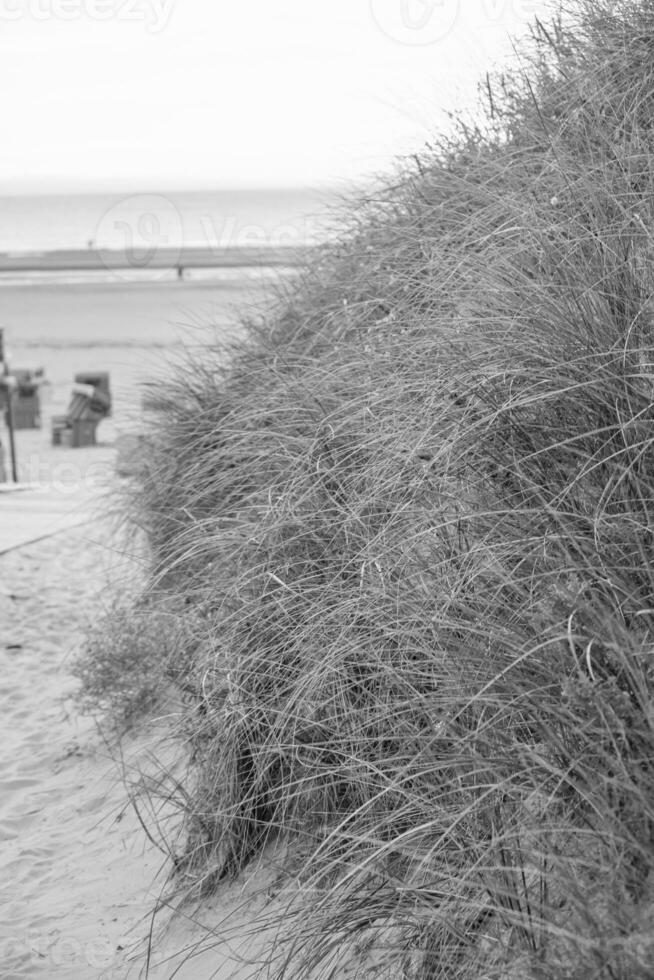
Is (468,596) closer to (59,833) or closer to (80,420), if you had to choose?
(59,833)

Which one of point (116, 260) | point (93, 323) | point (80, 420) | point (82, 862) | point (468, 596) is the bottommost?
point (82, 862)

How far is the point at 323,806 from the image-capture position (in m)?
2.38

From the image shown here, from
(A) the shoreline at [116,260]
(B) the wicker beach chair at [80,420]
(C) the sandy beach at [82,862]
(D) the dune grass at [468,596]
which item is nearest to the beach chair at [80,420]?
(B) the wicker beach chair at [80,420]

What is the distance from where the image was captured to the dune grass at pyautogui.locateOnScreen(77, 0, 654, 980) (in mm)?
1625

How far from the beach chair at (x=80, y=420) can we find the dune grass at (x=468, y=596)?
30.2 ft

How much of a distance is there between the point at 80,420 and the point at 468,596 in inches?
441

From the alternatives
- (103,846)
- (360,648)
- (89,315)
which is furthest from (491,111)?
(89,315)

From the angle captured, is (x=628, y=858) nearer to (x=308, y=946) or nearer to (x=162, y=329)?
(x=308, y=946)

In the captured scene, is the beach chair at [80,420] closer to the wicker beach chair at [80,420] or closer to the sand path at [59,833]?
the wicker beach chair at [80,420]

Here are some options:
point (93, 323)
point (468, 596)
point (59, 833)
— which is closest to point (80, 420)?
point (59, 833)

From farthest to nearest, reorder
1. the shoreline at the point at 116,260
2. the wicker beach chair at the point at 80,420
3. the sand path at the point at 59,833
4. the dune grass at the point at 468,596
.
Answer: the shoreline at the point at 116,260, the wicker beach chair at the point at 80,420, the sand path at the point at 59,833, the dune grass at the point at 468,596

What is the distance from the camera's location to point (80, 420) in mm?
12664

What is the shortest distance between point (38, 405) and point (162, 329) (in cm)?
942

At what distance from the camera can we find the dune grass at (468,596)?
1.62 m
